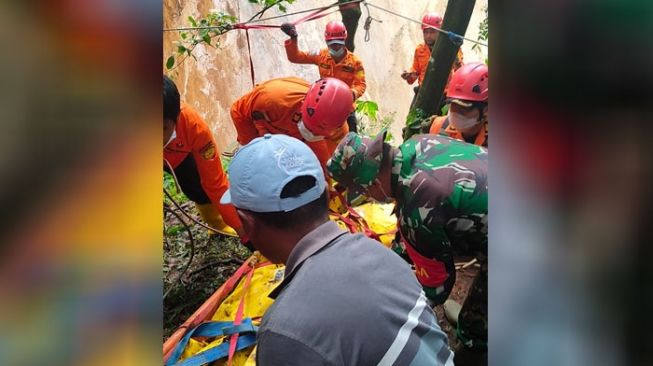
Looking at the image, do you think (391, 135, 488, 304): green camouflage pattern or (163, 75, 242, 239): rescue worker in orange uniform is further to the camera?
(163, 75, 242, 239): rescue worker in orange uniform

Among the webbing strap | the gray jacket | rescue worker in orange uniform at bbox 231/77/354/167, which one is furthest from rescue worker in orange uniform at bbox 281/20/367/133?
the gray jacket

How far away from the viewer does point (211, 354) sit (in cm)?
183

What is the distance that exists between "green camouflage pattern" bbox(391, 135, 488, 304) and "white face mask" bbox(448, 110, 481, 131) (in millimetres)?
584

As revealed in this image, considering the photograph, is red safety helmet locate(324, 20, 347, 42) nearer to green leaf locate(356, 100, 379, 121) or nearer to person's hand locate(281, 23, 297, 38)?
person's hand locate(281, 23, 297, 38)

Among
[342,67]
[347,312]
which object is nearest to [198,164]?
[347,312]

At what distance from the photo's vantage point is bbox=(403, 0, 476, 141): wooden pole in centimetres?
358

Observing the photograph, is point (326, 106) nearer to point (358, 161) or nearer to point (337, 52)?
point (358, 161)

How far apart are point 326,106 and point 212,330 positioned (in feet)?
5.36

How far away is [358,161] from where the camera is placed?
189 cm

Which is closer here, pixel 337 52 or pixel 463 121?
pixel 463 121
